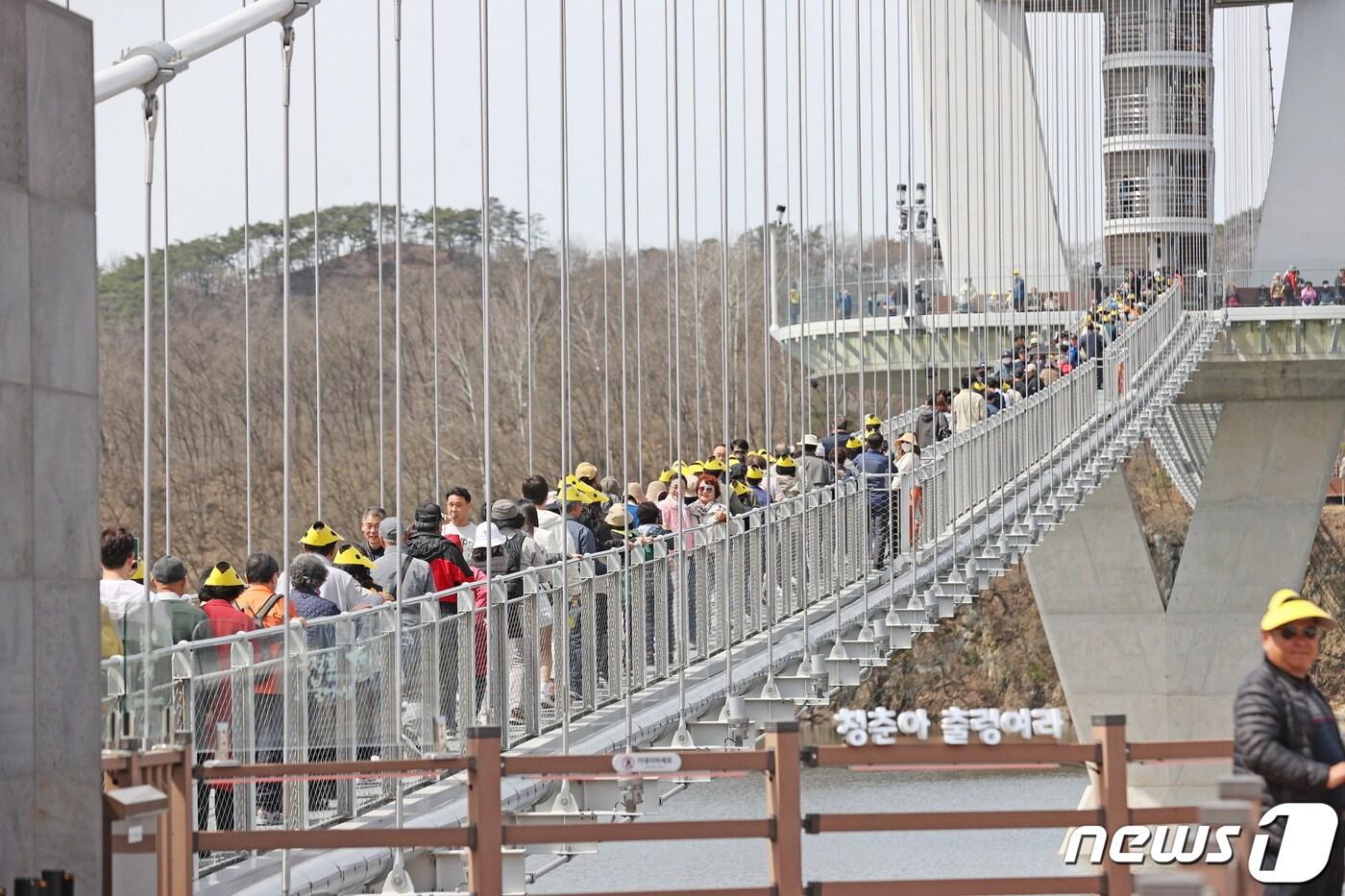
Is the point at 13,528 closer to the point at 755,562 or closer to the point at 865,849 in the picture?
the point at 755,562

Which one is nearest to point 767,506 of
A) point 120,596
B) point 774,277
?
point 120,596

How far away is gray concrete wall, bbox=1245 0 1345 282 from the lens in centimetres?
4478

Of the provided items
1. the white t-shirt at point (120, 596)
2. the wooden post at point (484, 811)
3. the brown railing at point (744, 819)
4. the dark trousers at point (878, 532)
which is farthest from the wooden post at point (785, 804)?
the dark trousers at point (878, 532)

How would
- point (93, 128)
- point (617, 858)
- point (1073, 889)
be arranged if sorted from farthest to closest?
point (617, 858) < point (1073, 889) < point (93, 128)

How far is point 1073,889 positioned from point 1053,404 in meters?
19.1

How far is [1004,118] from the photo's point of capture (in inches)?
1742

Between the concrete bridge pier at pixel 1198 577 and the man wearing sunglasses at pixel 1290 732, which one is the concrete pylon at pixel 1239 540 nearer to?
the concrete bridge pier at pixel 1198 577

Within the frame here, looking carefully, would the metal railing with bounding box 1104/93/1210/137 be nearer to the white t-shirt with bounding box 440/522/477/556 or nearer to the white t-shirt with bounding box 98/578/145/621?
the white t-shirt with bounding box 440/522/477/556

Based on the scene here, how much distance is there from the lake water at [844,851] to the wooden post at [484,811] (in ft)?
59.5

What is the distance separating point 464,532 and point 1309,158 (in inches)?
1377

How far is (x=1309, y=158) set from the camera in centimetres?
4506

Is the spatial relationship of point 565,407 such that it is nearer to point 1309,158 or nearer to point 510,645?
point 510,645

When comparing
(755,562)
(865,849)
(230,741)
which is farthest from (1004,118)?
(230,741)

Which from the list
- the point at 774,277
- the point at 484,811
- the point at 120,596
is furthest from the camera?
the point at 774,277
